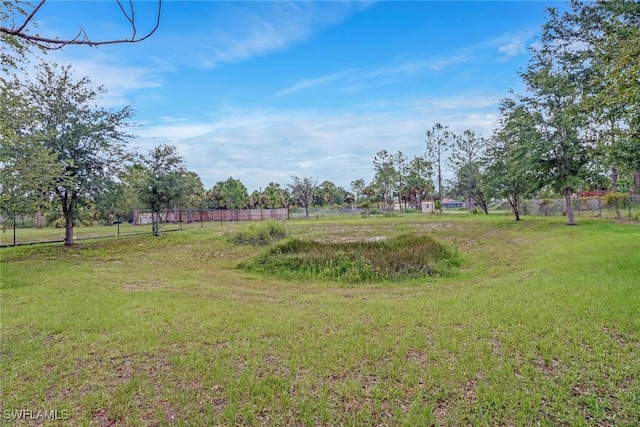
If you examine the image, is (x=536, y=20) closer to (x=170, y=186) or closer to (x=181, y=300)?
(x=181, y=300)

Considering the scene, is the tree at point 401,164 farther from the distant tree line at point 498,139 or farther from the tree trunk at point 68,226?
the tree trunk at point 68,226

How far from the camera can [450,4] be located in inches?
322

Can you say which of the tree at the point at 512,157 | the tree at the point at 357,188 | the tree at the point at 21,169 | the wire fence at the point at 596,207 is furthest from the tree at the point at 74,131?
the tree at the point at 357,188

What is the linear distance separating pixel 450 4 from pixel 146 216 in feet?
122

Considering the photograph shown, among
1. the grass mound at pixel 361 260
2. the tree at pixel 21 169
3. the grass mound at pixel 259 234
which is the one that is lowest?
the grass mound at pixel 361 260

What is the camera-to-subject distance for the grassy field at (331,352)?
112 inches

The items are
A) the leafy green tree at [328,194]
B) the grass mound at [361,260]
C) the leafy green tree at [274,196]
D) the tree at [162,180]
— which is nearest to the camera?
the grass mound at [361,260]

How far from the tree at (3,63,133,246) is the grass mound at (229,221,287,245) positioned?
6.14m

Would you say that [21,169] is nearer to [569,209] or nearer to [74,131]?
[74,131]

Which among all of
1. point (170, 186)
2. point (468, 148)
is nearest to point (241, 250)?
point (170, 186)

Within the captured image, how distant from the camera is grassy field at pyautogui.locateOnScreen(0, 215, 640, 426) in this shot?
2.83 m

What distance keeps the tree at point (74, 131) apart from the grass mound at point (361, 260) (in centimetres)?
794

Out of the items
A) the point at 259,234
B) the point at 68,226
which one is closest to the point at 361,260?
the point at 259,234

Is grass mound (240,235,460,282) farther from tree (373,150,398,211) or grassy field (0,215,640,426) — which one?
tree (373,150,398,211)
